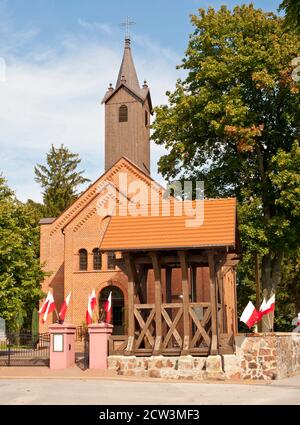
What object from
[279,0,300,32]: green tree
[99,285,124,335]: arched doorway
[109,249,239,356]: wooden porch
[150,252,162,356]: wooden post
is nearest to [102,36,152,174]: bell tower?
[99,285,124,335]: arched doorway

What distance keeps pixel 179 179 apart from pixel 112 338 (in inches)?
423

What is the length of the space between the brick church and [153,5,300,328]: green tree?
10.9 ft

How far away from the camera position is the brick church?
32.4 meters

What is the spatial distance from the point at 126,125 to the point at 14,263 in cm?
1454

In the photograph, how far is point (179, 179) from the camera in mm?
28047

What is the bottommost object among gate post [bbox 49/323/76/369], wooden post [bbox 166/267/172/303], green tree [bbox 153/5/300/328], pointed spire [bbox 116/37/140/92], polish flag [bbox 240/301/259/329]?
gate post [bbox 49/323/76/369]

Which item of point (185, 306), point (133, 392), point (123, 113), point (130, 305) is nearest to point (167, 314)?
point (185, 306)

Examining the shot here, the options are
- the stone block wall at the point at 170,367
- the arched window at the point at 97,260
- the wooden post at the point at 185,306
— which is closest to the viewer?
the stone block wall at the point at 170,367

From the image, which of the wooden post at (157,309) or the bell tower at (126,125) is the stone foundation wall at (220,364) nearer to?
the wooden post at (157,309)

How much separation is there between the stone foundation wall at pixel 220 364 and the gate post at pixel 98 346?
341 mm

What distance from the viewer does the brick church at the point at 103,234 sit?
3244 centimetres

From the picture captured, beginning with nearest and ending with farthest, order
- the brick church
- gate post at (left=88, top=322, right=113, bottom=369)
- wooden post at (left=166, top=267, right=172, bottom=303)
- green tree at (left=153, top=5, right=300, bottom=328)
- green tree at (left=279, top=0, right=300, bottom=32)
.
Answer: green tree at (left=279, top=0, right=300, bottom=32)
gate post at (left=88, top=322, right=113, bottom=369)
wooden post at (left=166, top=267, right=172, bottom=303)
green tree at (left=153, top=5, right=300, bottom=328)
the brick church

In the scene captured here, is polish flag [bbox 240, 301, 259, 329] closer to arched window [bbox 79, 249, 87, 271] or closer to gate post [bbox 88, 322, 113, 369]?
gate post [bbox 88, 322, 113, 369]

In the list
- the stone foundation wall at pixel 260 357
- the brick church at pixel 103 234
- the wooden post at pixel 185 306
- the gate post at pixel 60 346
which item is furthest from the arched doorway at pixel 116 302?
the stone foundation wall at pixel 260 357
